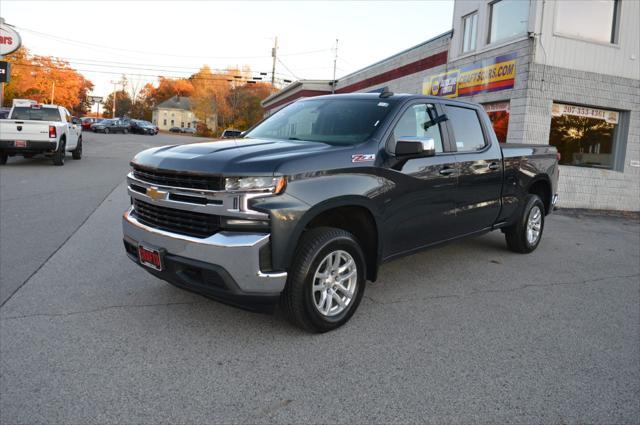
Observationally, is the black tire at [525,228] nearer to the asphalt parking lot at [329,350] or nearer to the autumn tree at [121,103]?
the asphalt parking lot at [329,350]

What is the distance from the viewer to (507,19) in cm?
1363

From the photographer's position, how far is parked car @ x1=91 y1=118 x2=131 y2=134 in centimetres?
5116

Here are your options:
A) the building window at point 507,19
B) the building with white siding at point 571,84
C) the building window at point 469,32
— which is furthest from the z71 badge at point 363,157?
the building window at point 469,32

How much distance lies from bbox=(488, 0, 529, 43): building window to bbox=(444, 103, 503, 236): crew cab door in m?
8.54

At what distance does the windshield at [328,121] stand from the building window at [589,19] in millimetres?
10246

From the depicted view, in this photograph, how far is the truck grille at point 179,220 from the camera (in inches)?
138

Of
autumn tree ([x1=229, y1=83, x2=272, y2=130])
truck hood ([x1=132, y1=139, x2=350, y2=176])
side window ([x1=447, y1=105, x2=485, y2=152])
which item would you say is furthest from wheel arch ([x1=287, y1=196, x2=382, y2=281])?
autumn tree ([x1=229, y1=83, x2=272, y2=130])

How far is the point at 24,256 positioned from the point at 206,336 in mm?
3253

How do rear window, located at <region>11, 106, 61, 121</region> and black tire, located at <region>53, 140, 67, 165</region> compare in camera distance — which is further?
rear window, located at <region>11, 106, 61, 121</region>

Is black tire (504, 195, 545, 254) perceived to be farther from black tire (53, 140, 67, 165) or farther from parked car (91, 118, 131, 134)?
parked car (91, 118, 131, 134)

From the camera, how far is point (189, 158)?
11.9 feet

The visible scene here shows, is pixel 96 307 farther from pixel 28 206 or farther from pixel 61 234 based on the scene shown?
pixel 28 206

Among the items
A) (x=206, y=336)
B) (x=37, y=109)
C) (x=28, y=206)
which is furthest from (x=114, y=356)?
(x=37, y=109)

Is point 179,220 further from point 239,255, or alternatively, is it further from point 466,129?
point 466,129
